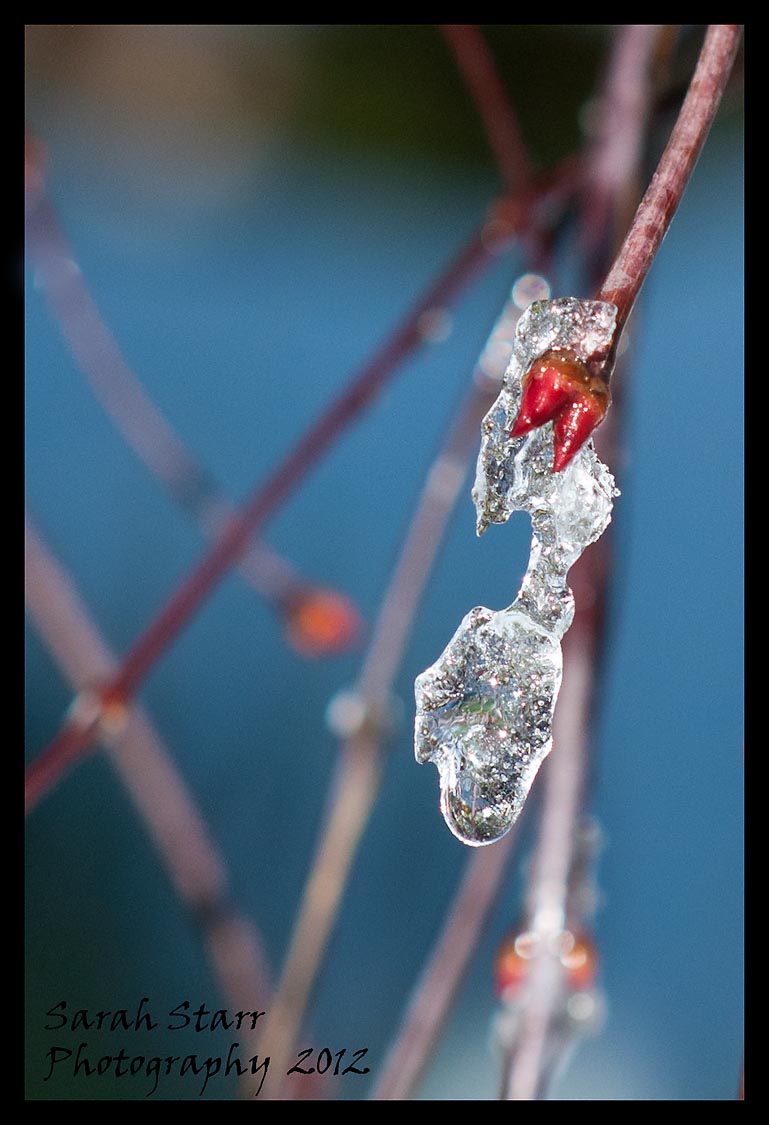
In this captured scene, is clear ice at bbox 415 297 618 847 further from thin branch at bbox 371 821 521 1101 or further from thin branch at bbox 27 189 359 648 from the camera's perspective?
thin branch at bbox 27 189 359 648

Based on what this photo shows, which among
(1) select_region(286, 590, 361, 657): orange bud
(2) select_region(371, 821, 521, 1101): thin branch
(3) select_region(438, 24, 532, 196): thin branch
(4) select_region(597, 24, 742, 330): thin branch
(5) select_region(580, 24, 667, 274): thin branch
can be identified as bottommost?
(2) select_region(371, 821, 521, 1101): thin branch

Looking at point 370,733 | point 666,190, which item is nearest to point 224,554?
point 370,733

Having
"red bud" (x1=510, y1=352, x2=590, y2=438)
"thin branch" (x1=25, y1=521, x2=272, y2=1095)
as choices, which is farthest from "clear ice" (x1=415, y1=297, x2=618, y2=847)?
"thin branch" (x1=25, y1=521, x2=272, y2=1095)

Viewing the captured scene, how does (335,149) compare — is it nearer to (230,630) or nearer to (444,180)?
(444,180)

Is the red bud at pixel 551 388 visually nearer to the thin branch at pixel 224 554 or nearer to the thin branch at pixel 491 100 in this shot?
the thin branch at pixel 224 554

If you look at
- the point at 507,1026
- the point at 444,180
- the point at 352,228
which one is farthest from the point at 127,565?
the point at 507,1026

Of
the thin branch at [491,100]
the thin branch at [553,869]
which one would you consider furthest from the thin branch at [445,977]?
the thin branch at [491,100]
